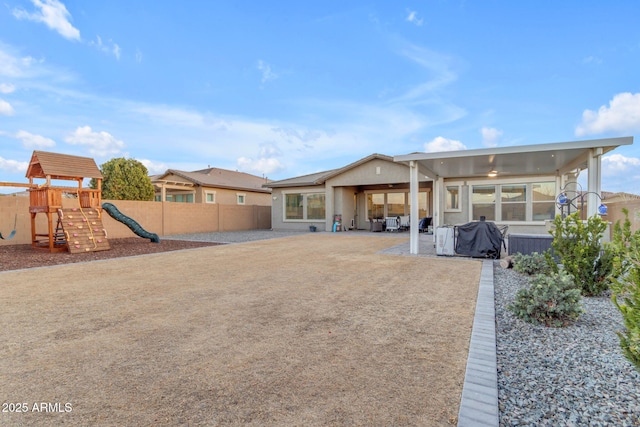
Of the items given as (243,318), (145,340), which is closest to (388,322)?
(243,318)

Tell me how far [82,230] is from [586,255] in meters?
12.3

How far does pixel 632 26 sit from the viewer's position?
8.48 m

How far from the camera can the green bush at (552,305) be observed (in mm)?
3490

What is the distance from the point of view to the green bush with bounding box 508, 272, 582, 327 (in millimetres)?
3490

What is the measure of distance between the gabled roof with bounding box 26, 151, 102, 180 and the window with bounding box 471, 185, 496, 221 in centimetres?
1497

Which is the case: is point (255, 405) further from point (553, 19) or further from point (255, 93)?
point (255, 93)

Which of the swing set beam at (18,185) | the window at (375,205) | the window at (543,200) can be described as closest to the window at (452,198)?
the window at (543,200)

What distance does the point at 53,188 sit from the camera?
999 centimetres

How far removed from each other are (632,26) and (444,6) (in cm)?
487

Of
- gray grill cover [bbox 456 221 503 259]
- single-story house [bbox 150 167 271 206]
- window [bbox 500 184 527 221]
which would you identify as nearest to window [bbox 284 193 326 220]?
single-story house [bbox 150 167 271 206]

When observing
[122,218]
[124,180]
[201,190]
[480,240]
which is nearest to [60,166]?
[122,218]

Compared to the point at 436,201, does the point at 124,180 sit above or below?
above

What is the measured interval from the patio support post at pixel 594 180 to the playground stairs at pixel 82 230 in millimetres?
13004

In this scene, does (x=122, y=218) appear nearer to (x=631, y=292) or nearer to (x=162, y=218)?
(x=162, y=218)
